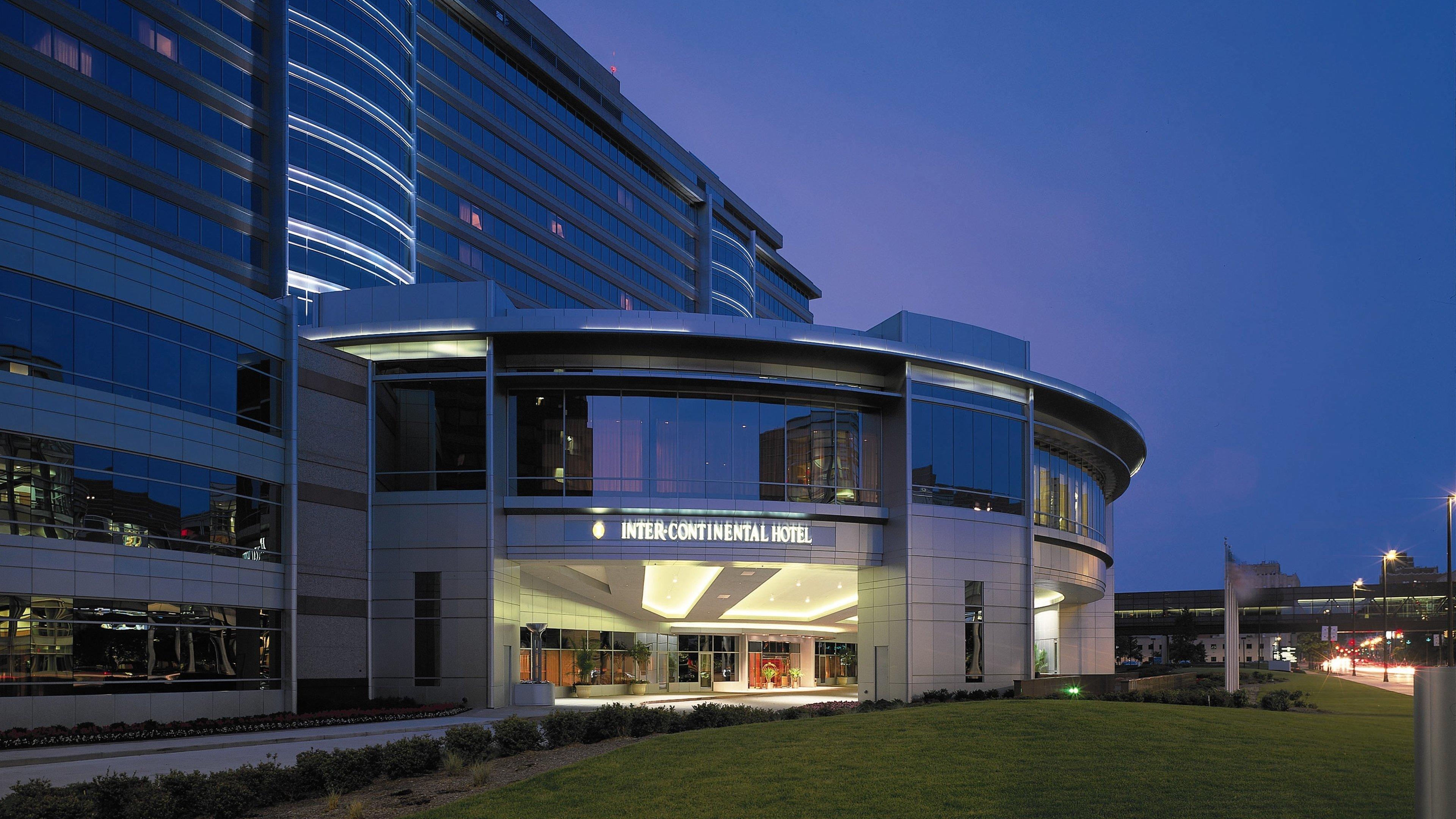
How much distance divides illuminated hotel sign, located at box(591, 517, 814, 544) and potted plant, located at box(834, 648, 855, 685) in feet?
82.1

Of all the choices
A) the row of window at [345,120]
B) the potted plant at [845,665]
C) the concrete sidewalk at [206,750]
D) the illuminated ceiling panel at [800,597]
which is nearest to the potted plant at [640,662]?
the illuminated ceiling panel at [800,597]

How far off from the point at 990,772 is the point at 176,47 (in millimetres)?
47809

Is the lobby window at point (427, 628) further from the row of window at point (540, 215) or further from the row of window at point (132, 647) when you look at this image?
the row of window at point (540, 215)

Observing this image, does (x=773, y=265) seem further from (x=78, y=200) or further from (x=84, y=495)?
(x=84, y=495)

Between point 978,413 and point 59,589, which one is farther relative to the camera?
point 978,413

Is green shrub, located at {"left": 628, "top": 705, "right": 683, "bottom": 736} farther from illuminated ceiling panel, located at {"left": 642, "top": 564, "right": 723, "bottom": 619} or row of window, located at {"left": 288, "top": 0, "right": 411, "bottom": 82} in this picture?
row of window, located at {"left": 288, "top": 0, "right": 411, "bottom": 82}

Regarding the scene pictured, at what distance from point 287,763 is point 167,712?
31.4 ft

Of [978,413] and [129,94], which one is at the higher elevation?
[129,94]

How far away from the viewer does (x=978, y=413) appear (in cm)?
4250

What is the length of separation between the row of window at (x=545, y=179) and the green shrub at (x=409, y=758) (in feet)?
165

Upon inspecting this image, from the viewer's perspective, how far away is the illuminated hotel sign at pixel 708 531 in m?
38.7

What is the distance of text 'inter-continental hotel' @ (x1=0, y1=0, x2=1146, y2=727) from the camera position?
88.1ft

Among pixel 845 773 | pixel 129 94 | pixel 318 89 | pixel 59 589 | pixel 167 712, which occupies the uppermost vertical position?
pixel 318 89

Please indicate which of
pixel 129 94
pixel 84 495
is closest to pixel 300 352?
pixel 84 495
